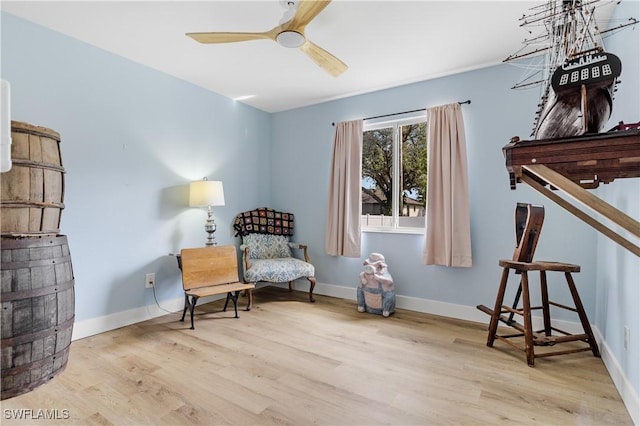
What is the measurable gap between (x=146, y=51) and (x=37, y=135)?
1.97m

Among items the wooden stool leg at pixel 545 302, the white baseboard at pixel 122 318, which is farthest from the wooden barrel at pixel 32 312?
the wooden stool leg at pixel 545 302

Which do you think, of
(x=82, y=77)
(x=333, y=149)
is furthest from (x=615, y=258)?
(x=82, y=77)

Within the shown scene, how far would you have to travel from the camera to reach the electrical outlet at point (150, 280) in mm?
3121

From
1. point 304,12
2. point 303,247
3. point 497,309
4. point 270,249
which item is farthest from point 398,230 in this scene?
point 304,12

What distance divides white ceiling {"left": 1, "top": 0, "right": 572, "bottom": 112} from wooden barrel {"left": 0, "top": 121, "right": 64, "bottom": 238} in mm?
1458

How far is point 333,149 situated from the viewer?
12.9 ft

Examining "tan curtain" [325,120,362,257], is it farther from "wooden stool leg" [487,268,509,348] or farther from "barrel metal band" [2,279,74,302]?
"barrel metal band" [2,279,74,302]

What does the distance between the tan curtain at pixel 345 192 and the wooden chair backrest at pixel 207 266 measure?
46.0 inches

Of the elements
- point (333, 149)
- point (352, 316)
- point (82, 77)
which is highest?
point (82, 77)

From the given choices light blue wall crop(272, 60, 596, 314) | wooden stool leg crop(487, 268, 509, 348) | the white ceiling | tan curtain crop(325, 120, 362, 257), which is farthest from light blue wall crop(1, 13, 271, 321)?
wooden stool leg crop(487, 268, 509, 348)

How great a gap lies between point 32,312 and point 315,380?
1.47 meters

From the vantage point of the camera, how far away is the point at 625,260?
6.14 ft

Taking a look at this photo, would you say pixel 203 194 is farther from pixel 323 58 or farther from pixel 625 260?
pixel 625 260

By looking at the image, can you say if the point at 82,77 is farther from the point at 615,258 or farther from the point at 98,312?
the point at 615,258
